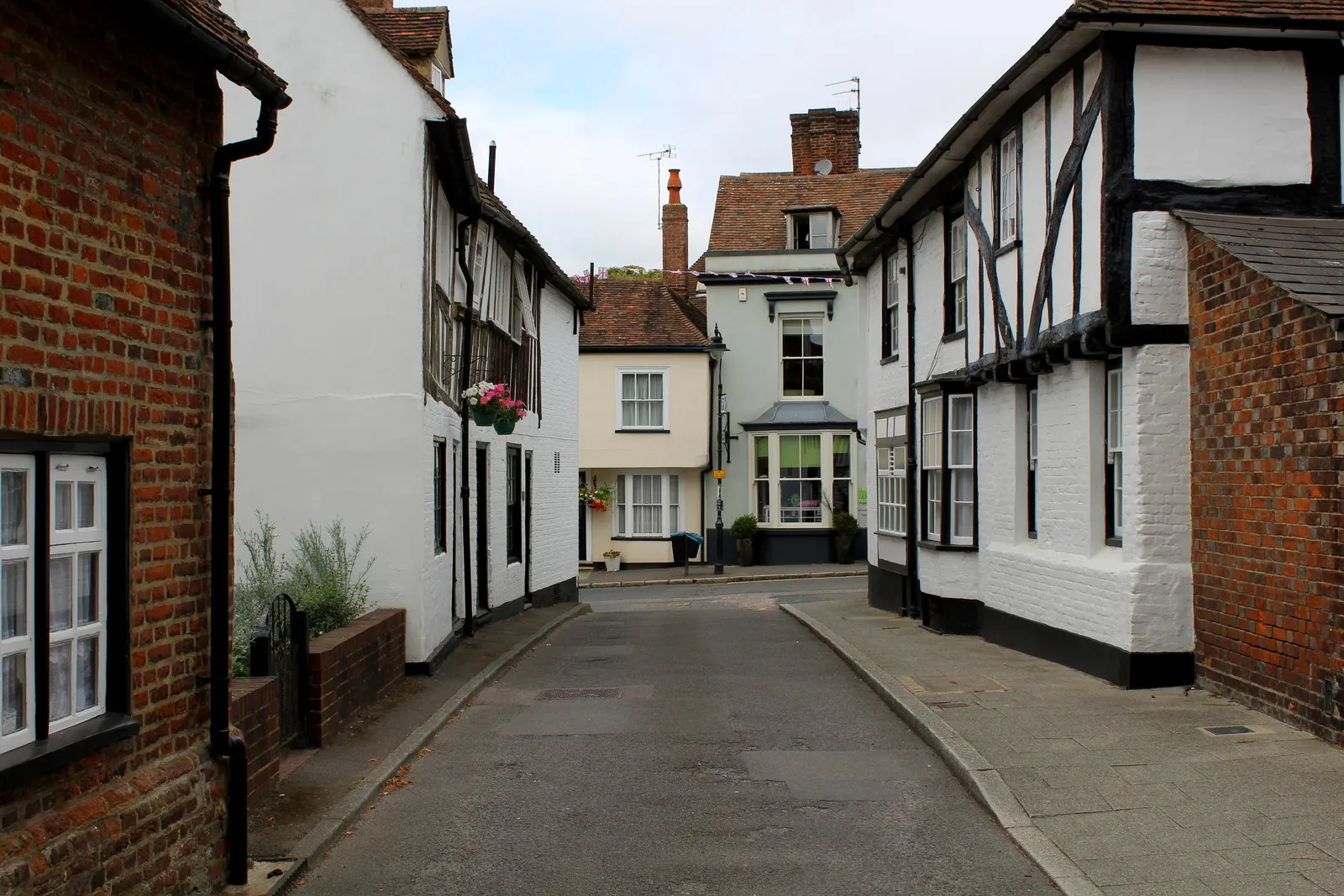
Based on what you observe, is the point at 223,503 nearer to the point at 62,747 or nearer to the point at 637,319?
the point at 62,747

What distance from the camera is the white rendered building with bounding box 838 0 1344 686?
1080 centimetres

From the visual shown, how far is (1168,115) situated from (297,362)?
27.6 ft

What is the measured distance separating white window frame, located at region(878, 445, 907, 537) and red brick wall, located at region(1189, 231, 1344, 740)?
814cm

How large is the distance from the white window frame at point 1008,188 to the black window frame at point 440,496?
21.8ft

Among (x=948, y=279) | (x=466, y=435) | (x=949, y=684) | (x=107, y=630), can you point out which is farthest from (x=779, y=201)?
(x=107, y=630)

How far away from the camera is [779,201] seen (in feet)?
120

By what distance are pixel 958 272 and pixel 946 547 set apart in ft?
11.7

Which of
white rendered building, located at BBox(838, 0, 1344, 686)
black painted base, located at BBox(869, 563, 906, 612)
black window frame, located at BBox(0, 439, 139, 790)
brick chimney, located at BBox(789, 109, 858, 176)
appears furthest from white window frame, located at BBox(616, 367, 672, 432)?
black window frame, located at BBox(0, 439, 139, 790)

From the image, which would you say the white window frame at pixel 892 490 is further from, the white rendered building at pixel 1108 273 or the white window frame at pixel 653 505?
the white window frame at pixel 653 505

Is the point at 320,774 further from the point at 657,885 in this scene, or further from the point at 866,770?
the point at 866,770

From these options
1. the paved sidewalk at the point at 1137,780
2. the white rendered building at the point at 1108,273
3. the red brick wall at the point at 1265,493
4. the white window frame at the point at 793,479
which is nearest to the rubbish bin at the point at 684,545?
the white window frame at the point at 793,479

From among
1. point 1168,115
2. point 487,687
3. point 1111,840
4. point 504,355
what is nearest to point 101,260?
point 1111,840

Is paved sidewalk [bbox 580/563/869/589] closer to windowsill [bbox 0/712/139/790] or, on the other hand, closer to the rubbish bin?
the rubbish bin

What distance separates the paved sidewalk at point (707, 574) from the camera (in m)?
31.0
